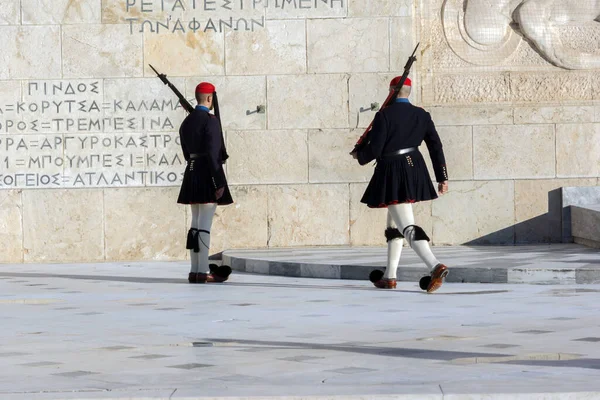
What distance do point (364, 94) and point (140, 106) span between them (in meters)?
2.54

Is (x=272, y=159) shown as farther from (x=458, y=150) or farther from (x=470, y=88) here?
(x=470, y=88)

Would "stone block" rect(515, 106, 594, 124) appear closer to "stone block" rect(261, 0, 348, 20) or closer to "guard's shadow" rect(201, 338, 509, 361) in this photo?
"stone block" rect(261, 0, 348, 20)

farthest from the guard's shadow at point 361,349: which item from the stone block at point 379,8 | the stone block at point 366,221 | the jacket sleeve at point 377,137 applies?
the stone block at point 379,8

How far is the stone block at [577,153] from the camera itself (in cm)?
1419

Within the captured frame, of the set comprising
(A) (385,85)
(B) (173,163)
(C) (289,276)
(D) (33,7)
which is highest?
(D) (33,7)

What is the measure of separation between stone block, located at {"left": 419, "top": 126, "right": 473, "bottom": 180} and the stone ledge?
3.24 feet

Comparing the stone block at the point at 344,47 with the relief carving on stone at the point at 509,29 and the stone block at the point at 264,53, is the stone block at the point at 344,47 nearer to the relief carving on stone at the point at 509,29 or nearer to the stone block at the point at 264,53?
the stone block at the point at 264,53

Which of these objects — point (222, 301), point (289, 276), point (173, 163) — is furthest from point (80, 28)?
point (222, 301)

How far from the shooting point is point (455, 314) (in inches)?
308

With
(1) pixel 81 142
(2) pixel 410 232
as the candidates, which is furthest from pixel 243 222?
(2) pixel 410 232

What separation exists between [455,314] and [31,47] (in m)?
7.84

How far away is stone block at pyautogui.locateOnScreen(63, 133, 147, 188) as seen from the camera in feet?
46.1

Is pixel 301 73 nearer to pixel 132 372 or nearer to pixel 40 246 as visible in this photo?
pixel 40 246

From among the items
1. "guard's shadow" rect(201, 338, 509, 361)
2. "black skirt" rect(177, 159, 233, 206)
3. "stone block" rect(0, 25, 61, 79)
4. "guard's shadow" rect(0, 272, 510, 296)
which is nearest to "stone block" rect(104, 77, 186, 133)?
"stone block" rect(0, 25, 61, 79)
